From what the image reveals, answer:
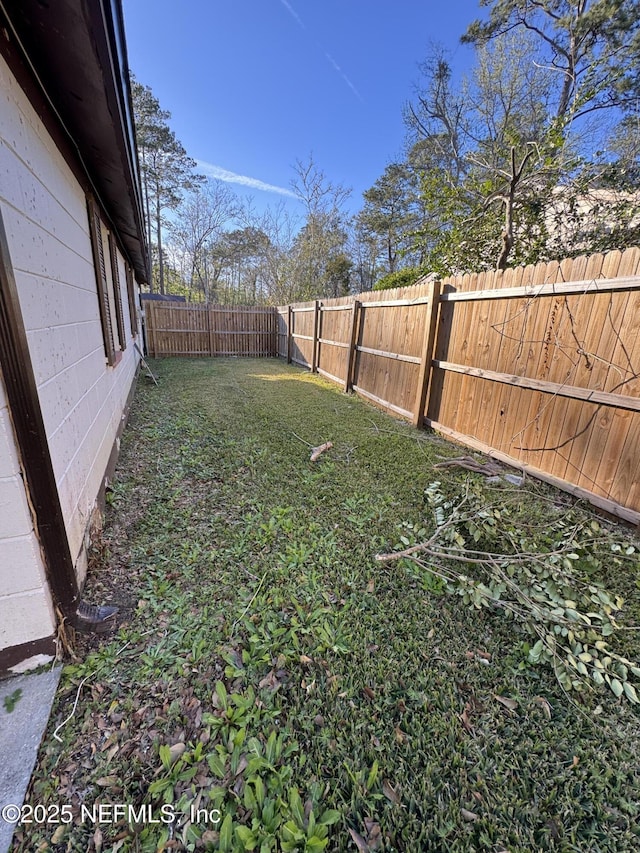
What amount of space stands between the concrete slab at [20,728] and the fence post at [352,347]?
20.0ft

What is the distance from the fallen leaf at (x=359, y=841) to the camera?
3.38 ft

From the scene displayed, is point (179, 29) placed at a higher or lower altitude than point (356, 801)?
higher

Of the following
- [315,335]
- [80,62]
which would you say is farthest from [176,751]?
[315,335]

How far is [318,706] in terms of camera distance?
1.44 metres

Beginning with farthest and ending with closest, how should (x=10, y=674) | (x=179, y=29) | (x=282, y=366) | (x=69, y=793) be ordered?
(x=282, y=366), (x=179, y=29), (x=10, y=674), (x=69, y=793)

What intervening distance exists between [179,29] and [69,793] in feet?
34.9

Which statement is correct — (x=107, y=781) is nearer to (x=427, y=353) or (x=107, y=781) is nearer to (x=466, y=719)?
(x=466, y=719)

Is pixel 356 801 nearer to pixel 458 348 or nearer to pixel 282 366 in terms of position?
pixel 458 348

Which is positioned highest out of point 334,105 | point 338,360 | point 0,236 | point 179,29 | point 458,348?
point 334,105

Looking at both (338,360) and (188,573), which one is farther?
(338,360)

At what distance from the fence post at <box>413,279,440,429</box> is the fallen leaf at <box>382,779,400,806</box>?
4.00m

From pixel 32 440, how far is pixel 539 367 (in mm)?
3702

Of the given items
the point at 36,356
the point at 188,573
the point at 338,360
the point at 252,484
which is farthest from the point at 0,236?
the point at 338,360

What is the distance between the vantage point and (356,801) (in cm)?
114
